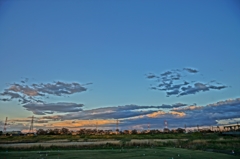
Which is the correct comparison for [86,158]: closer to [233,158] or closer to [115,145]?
[233,158]

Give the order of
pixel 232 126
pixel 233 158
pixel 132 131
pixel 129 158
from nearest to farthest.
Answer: pixel 233 158 < pixel 129 158 < pixel 232 126 < pixel 132 131

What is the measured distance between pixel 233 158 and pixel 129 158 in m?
9.78

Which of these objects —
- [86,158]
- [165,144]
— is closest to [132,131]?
[165,144]

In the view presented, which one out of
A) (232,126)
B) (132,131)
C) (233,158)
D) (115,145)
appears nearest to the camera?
(233,158)

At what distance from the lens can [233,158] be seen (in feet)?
69.1

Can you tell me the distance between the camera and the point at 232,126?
360 feet

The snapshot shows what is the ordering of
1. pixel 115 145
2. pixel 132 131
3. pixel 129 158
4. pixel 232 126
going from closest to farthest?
pixel 129 158
pixel 115 145
pixel 232 126
pixel 132 131

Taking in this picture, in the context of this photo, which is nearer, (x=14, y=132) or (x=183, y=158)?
(x=183, y=158)

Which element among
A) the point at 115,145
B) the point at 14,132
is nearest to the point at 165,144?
the point at 115,145

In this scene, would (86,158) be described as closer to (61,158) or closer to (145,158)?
(61,158)

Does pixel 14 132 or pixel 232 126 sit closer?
pixel 232 126

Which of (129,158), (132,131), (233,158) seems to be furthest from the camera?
(132,131)

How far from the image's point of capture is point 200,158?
70.3 feet

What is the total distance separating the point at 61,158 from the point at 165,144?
2781cm
